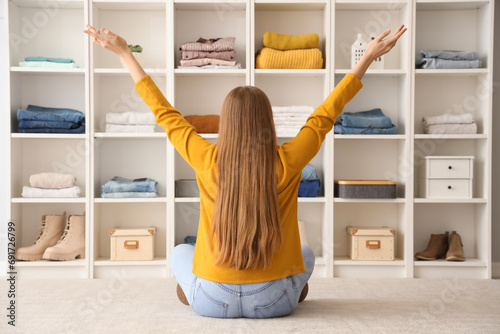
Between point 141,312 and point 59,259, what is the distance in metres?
1.24

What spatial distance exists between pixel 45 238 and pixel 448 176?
2.61 m

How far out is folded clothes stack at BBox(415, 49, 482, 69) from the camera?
360 cm

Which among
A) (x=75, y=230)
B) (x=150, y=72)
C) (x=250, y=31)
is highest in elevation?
(x=250, y=31)

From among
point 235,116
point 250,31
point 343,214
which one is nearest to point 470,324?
point 235,116

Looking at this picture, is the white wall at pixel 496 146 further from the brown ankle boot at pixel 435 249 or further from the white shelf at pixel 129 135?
the white shelf at pixel 129 135

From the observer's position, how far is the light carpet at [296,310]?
222 centimetres

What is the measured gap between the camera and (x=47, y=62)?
358 centimetres

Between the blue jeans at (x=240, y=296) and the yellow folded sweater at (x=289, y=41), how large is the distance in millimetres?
1718

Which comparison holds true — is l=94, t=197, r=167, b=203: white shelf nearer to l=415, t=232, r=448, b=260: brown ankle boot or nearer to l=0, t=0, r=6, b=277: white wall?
l=0, t=0, r=6, b=277: white wall

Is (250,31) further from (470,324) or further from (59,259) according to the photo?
(470,324)

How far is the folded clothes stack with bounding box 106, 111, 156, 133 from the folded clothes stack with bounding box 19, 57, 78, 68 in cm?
41

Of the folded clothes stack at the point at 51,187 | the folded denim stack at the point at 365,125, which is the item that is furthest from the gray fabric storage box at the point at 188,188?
the folded denim stack at the point at 365,125

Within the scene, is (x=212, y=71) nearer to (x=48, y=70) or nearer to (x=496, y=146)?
(x=48, y=70)

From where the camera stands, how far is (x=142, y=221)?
3857 mm
